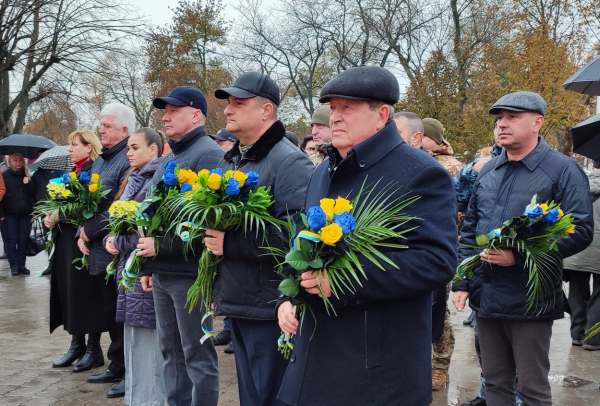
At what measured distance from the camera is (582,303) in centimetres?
715

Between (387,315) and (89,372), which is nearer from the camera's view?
(387,315)

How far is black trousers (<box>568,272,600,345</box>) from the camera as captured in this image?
6828 mm

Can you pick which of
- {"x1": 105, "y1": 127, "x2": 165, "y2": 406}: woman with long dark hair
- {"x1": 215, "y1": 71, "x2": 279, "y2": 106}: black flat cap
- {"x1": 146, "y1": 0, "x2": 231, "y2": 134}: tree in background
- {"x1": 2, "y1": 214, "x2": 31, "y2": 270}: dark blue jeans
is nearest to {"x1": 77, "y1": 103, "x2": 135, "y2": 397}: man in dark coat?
{"x1": 105, "y1": 127, "x2": 165, "y2": 406}: woman with long dark hair

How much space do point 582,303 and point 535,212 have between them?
439cm

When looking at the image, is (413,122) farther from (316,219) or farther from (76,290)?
(76,290)

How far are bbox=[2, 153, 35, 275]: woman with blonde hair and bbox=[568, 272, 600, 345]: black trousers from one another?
9.46m

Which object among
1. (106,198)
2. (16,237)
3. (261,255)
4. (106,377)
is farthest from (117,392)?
(16,237)

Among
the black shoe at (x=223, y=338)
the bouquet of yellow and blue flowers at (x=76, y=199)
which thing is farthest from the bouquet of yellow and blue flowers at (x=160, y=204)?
the black shoe at (x=223, y=338)

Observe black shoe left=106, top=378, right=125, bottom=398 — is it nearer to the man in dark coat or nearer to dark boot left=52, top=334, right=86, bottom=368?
the man in dark coat

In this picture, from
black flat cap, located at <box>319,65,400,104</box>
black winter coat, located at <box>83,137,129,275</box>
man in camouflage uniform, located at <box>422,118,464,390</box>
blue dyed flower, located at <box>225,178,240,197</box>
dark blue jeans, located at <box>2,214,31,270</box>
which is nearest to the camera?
black flat cap, located at <box>319,65,400,104</box>

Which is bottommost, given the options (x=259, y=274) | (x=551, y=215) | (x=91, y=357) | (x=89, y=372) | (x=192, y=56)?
(x=89, y=372)

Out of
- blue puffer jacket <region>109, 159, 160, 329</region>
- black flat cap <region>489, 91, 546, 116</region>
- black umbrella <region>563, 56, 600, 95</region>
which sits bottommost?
blue puffer jacket <region>109, 159, 160, 329</region>

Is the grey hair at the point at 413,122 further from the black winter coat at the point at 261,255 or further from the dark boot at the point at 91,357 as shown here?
the dark boot at the point at 91,357

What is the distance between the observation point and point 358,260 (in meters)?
2.31
